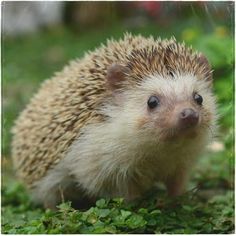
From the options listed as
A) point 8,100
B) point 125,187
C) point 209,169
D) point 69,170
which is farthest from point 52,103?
point 8,100

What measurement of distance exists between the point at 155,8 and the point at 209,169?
3.80m

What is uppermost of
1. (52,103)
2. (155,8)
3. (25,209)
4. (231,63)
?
(155,8)

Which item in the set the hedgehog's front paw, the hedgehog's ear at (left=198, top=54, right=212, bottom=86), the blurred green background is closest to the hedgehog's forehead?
the hedgehog's ear at (left=198, top=54, right=212, bottom=86)

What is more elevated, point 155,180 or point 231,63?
point 231,63

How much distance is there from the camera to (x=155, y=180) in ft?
12.9

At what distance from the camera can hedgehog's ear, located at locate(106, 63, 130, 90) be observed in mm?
3527

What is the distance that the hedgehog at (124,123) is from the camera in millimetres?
3416

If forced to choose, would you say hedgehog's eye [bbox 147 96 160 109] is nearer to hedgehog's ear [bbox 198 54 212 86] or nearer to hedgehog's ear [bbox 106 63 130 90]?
hedgehog's ear [bbox 106 63 130 90]

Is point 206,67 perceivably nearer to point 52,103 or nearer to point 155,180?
point 155,180

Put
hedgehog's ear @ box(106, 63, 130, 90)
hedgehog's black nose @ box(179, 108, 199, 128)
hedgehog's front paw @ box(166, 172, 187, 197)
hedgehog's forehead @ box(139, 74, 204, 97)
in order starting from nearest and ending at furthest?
1. hedgehog's black nose @ box(179, 108, 199, 128)
2. hedgehog's forehead @ box(139, 74, 204, 97)
3. hedgehog's ear @ box(106, 63, 130, 90)
4. hedgehog's front paw @ box(166, 172, 187, 197)

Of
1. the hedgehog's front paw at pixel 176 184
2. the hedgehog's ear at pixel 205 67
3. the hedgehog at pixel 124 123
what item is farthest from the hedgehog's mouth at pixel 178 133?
the hedgehog's front paw at pixel 176 184

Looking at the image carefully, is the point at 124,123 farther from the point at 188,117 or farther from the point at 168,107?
the point at 188,117

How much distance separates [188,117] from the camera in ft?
10.4

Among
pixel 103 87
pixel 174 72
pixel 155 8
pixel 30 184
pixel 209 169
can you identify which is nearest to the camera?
pixel 174 72
